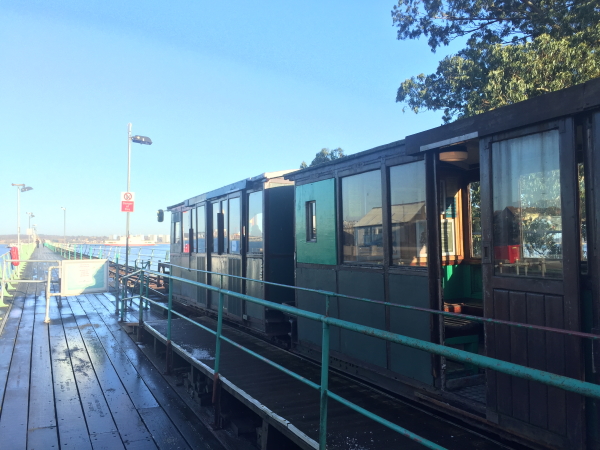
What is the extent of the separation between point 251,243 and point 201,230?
2609 millimetres

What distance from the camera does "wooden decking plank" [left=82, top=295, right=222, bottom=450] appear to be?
4.24 metres

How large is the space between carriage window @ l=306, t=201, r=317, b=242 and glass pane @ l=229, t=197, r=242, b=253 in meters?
2.39

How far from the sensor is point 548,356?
318cm

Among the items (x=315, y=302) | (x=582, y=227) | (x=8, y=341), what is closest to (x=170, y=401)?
(x=315, y=302)

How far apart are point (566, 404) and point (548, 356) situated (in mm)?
306

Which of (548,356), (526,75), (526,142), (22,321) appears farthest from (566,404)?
(22,321)

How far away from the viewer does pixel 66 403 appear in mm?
4930

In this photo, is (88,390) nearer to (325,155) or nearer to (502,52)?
(502,52)

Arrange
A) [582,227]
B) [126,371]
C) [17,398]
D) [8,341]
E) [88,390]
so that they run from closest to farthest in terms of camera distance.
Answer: [582,227]
[17,398]
[88,390]
[126,371]
[8,341]

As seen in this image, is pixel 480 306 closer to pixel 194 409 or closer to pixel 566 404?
pixel 566 404

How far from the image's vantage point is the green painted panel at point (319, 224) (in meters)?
5.71

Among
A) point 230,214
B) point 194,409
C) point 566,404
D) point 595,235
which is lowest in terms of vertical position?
point 194,409

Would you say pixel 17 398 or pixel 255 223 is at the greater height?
pixel 255 223

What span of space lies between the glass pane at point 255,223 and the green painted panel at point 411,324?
3432mm
